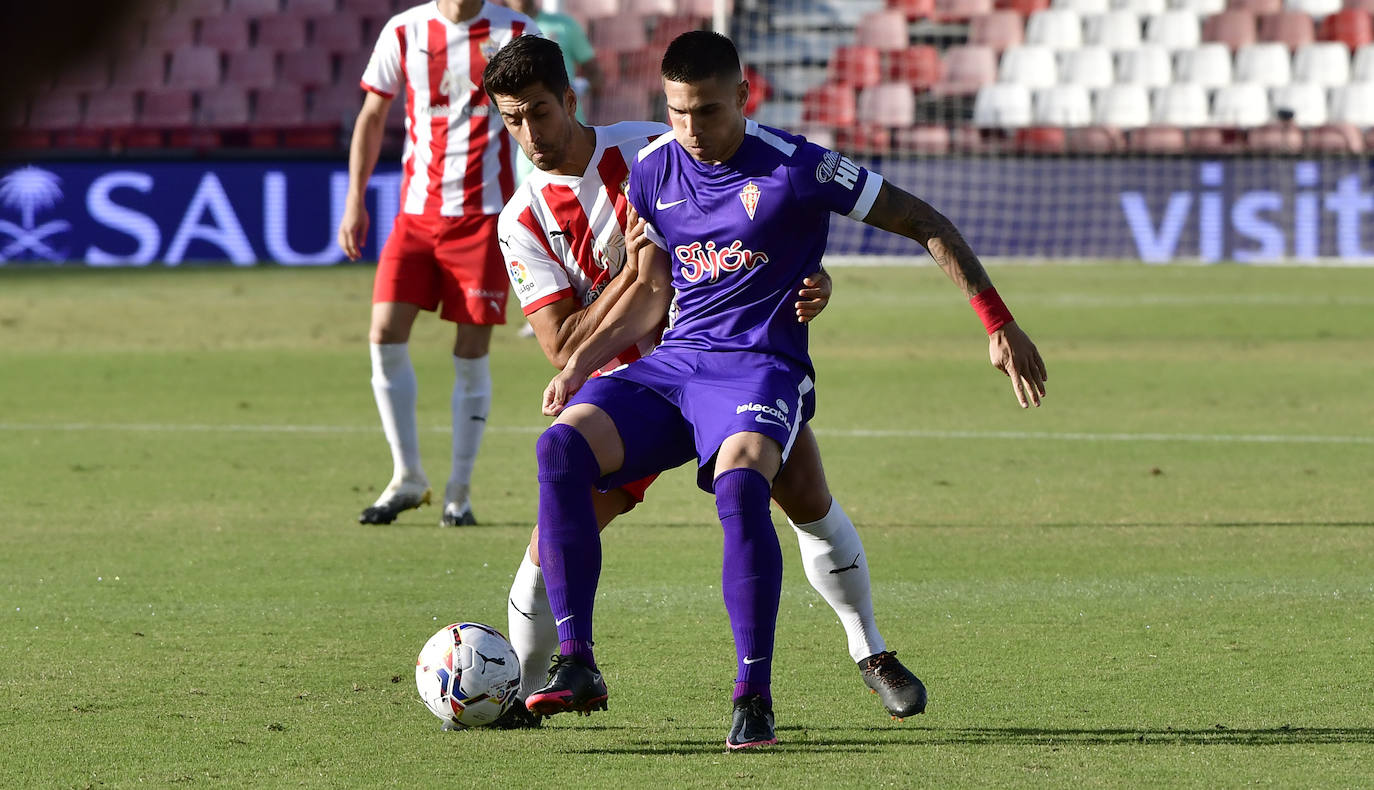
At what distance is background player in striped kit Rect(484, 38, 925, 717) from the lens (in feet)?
11.9

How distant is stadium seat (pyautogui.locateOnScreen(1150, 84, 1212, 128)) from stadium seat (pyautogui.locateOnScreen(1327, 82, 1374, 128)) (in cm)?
149

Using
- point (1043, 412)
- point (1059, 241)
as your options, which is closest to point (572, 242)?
point (1043, 412)

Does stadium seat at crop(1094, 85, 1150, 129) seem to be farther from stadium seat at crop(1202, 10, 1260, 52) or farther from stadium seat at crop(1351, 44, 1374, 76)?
stadium seat at crop(1351, 44, 1374, 76)

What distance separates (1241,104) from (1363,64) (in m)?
1.77

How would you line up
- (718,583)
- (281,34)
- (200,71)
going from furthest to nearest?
(281,34) < (200,71) < (718,583)

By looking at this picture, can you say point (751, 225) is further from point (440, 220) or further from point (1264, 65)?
point (1264, 65)

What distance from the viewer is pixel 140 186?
17.7 metres

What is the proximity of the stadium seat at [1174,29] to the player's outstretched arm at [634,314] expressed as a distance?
18.5 metres

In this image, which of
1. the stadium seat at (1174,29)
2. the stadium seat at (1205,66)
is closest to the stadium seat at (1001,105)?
the stadium seat at (1205,66)

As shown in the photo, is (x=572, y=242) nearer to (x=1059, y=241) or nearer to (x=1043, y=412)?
(x=1043, y=412)

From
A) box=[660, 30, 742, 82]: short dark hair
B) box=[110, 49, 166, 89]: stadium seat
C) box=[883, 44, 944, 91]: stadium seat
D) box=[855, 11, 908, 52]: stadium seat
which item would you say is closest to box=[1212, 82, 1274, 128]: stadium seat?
box=[883, 44, 944, 91]: stadium seat

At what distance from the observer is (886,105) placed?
20.0m

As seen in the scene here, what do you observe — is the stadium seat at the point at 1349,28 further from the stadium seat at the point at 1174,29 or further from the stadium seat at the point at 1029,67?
the stadium seat at the point at 1029,67

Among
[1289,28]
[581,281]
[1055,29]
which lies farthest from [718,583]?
[1289,28]
